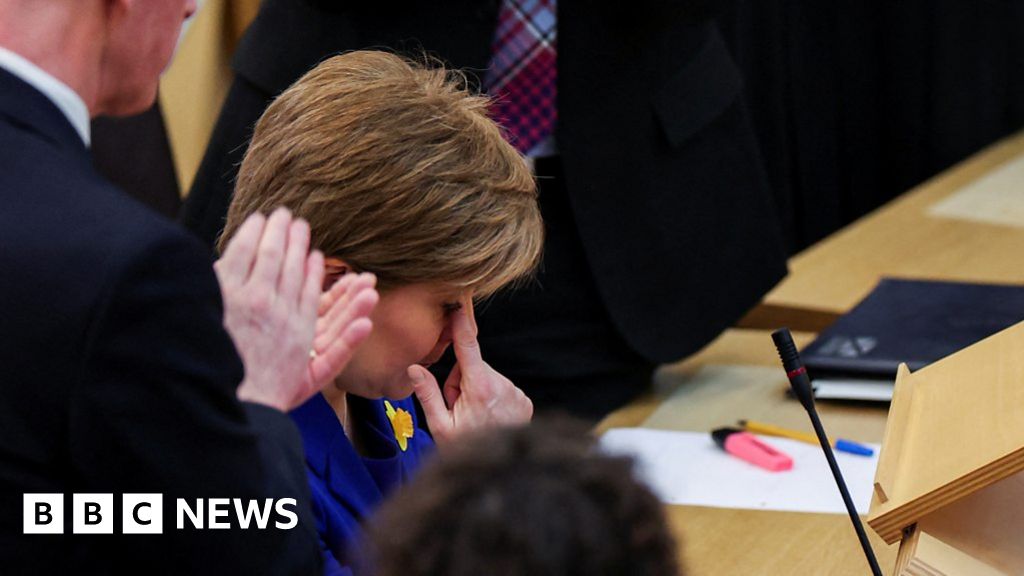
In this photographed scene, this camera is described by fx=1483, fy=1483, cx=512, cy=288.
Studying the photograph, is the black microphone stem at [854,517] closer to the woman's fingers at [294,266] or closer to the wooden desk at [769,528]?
the wooden desk at [769,528]

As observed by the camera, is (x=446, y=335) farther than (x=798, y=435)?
No

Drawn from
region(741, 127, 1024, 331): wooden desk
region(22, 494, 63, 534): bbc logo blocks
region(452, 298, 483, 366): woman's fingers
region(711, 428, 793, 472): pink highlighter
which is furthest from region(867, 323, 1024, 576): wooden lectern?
region(741, 127, 1024, 331): wooden desk

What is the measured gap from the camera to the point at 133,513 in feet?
2.94

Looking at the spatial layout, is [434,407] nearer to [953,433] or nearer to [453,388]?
[453,388]

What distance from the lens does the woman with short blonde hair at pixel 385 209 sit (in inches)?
50.4

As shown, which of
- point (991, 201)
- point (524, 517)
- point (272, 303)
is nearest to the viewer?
point (524, 517)

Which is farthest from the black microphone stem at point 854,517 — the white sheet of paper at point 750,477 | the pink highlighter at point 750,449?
the pink highlighter at point 750,449

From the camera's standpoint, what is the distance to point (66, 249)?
864 millimetres

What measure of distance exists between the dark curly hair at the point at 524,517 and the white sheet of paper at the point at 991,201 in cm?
234

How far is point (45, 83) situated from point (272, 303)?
20cm

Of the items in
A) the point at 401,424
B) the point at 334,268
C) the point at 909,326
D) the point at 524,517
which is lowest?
the point at 909,326

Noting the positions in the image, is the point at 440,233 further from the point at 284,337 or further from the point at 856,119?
the point at 856,119

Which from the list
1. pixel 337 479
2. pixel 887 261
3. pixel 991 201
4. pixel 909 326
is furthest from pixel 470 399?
pixel 991 201

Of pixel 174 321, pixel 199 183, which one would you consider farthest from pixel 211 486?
pixel 199 183
